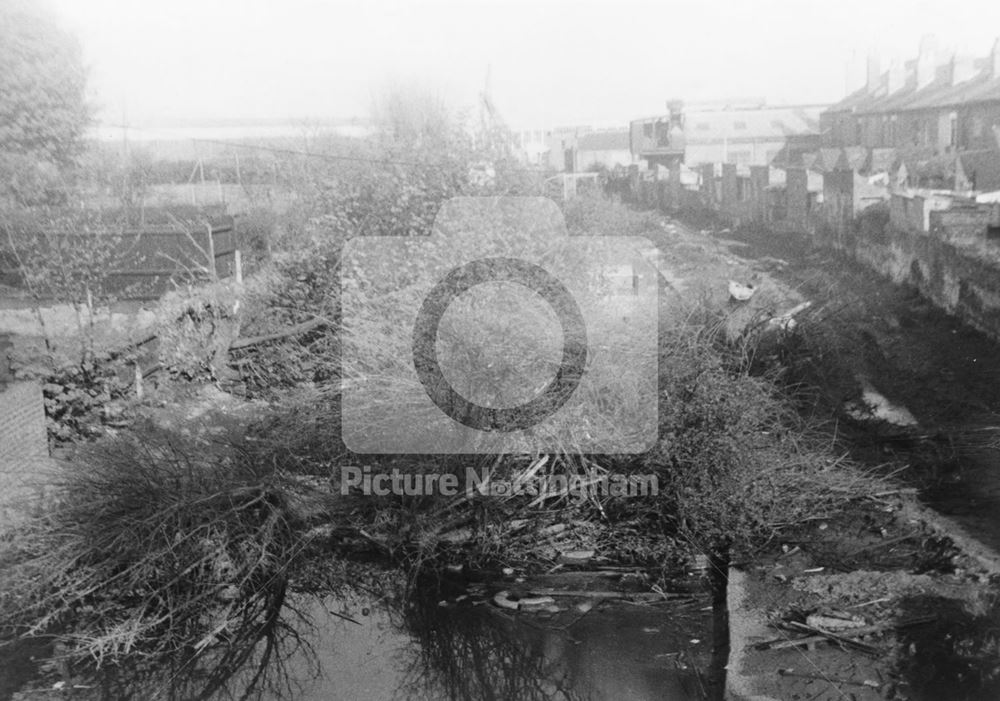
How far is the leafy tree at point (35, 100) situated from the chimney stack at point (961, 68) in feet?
109

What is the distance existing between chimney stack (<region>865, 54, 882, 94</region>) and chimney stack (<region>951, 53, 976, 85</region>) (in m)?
6.81

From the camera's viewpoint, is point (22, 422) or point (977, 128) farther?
point (977, 128)

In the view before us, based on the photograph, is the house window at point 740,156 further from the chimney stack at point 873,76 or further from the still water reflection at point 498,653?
the still water reflection at point 498,653

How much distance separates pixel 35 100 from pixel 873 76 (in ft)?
132

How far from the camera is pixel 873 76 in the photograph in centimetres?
4394

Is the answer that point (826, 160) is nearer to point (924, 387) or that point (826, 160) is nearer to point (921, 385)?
point (921, 385)

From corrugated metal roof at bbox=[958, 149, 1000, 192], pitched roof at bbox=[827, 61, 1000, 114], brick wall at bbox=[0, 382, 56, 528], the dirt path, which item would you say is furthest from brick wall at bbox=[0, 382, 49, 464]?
pitched roof at bbox=[827, 61, 1000, 114]

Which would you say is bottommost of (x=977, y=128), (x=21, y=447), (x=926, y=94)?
(x=21, y=447)

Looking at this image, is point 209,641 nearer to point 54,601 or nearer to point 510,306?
point 54,601

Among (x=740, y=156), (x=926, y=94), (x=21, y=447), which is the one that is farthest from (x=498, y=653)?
(x=740, y=156)

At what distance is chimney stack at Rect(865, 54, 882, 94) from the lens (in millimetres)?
43531

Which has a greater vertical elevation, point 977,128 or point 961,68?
point 961,68

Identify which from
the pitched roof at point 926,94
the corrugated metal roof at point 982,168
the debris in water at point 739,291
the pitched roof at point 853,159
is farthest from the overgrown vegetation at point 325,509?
the pitched roof at point 926,94

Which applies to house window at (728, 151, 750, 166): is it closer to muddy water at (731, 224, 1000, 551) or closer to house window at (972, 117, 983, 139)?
house window at (972, 117, 983, 139)
